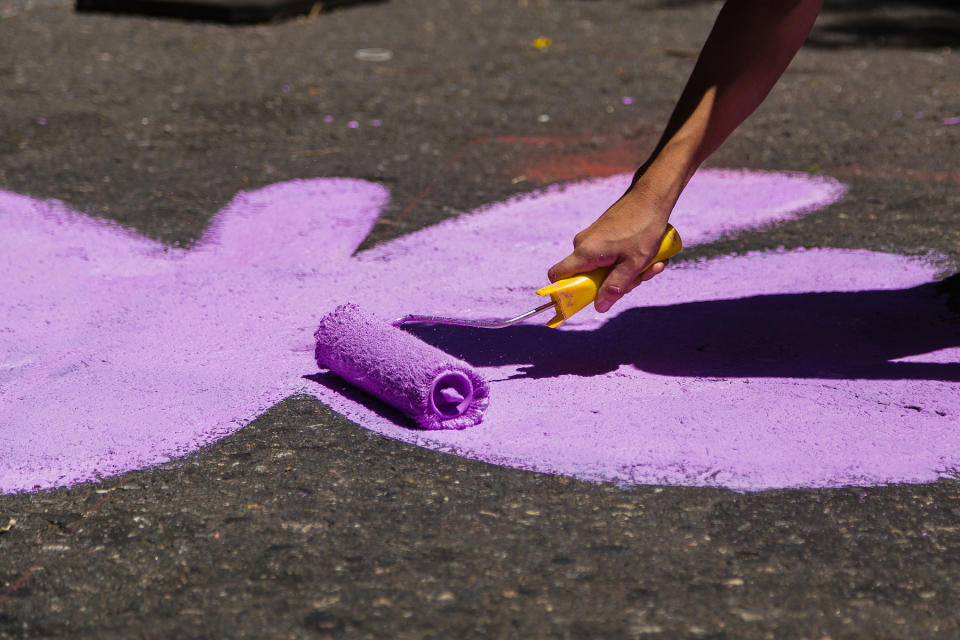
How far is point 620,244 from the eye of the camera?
2328mm

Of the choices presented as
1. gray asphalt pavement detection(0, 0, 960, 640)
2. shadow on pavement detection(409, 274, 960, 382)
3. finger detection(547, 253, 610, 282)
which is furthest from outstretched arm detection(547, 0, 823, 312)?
gray asphalt pavement detection(0, 0, 960, 640)

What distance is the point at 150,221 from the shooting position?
3500 millimetres

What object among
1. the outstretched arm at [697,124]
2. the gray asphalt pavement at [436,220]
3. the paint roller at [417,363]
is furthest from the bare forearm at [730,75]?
the gray asphalt pavement at [436,220]

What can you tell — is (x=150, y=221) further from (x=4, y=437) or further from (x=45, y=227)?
(x=4, y=437)

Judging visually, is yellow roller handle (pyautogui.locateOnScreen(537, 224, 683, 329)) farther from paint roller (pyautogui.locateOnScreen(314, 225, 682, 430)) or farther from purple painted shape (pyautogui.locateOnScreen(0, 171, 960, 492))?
purple painted shape (pyautogui.locateOnScreen(0, 171, 960, 492))

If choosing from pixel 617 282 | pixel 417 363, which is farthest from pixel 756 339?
pixel 417 363

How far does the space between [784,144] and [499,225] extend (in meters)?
1.34

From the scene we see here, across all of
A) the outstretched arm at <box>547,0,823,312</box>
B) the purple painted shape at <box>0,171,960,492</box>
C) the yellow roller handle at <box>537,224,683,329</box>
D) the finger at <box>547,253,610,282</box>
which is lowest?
the purple painted shape at <box>0,171,960,492</box>

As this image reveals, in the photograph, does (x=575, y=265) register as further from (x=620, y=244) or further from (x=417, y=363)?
(x=417, y=363)

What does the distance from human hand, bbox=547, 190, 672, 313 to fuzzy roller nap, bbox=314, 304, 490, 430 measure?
32 cm

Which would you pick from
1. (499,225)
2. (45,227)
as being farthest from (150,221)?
(499,225)

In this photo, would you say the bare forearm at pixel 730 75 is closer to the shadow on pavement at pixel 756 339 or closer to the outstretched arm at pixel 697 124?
the outstretched arm at pixel 697 124

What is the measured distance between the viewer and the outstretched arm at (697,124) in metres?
2.34

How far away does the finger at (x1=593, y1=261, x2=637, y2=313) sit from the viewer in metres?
2.35
